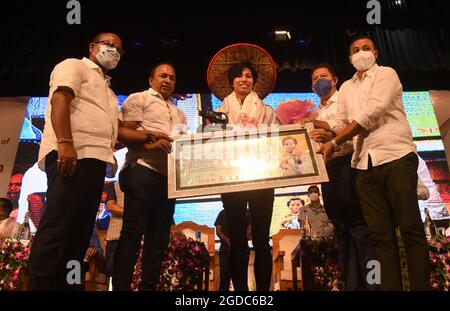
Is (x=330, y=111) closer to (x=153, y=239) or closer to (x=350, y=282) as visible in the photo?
(x=350, y=282)

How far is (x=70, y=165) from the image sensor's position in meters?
1.92

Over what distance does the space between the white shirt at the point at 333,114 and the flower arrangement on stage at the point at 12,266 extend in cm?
274

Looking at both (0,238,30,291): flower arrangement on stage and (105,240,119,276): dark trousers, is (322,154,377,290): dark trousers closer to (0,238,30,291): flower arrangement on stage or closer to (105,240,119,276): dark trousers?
(105,240,119,276): dark trousers

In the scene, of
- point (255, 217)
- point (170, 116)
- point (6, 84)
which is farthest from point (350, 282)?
point (6, 84)

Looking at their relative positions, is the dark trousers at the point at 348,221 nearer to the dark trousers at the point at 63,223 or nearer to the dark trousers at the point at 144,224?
the dark trousers at the point at 144,224

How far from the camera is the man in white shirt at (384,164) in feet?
6.68

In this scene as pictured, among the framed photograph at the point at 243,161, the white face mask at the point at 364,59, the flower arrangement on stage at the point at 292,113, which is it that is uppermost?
the white face mask at the point at 364,59

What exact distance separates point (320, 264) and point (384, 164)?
1.59m

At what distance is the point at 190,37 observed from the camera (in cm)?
600

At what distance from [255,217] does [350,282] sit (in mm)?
723

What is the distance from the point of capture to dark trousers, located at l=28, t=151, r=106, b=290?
179 centimetres

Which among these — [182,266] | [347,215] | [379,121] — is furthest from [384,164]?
[182,266]

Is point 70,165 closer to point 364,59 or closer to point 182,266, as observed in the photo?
point 364,59

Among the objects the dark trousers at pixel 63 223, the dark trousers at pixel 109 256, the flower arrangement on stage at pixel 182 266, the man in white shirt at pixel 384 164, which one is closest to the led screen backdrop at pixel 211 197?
the dark trousers at pixel 109 256
